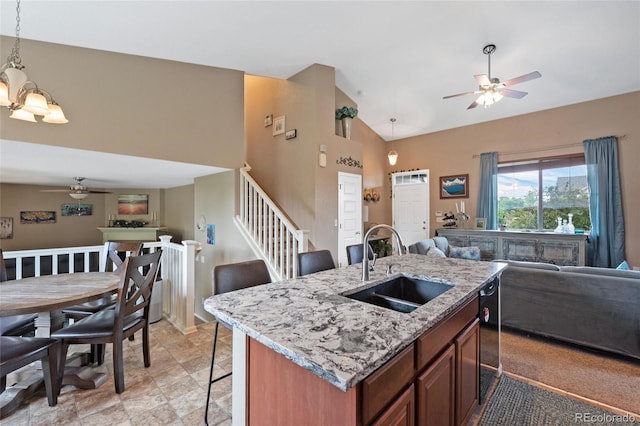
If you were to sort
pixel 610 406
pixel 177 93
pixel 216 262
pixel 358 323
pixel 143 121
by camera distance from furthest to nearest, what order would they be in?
pixel 216 262, pixel 177 93, pixel 143 121, pixel 610 406, pixel 358 323

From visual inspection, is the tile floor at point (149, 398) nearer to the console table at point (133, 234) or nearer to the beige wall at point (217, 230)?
the beige wall at point (217, 230)

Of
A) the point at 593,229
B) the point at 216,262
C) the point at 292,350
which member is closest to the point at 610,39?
the point at 593,229

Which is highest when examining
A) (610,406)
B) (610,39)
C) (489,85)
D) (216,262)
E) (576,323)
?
(610,39)

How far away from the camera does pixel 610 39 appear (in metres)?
3.66

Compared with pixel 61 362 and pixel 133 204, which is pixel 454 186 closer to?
pixel 61 362

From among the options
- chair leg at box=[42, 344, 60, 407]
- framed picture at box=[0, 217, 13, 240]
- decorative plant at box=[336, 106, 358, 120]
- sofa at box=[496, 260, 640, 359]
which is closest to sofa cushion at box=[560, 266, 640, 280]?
sofa at box=[496, 260, 640, 359]

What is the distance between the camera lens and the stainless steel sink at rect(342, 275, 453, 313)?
1615 mm

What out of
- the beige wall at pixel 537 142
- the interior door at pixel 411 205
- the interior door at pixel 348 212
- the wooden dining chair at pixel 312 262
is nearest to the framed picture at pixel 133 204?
the interior door at pixel 348 212

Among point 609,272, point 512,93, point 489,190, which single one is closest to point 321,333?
point 609,272

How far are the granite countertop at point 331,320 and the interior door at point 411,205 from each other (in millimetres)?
5404

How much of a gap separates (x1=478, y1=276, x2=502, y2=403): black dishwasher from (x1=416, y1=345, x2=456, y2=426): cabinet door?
0.66 metres

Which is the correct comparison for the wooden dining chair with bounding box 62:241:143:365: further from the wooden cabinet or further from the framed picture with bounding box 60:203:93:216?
the framed picture with bounding box 60:203:93:216

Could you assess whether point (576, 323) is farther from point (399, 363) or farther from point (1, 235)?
point (1, 235)

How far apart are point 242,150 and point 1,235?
18.8ft
